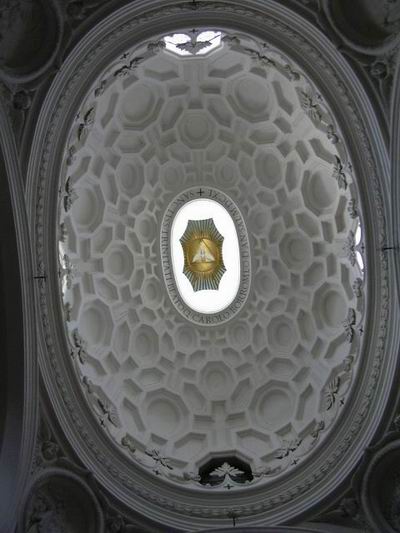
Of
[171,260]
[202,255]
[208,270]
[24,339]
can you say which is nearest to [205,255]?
[202,255]

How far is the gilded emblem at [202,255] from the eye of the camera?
21.8 meters

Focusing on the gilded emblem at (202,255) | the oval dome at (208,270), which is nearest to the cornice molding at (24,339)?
the oval dome at (208,270)

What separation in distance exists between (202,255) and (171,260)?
1504mm

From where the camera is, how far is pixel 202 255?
866 inches

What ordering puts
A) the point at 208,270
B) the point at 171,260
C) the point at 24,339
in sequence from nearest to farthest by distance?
the point at 24,339, the point at 171,260, the point at 208,270

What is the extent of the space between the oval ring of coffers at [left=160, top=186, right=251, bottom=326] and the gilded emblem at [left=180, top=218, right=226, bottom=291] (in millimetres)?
1062

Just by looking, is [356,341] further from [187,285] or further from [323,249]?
[187,285]

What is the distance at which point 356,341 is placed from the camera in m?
15.5

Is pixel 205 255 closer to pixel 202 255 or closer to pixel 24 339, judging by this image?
pixel 202 255

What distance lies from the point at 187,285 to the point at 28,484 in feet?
31.5

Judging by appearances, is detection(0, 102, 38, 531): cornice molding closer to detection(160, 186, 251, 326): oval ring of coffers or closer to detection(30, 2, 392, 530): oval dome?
detection(30, 2, 392, 530): oval dome

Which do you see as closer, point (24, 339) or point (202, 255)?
point (24, 339)

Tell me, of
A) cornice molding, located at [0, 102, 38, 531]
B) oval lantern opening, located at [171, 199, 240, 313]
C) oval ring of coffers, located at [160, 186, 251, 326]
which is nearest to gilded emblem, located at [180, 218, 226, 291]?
oval lantern opening, located at [171, 199, 240, 313]

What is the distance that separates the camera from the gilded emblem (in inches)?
859
